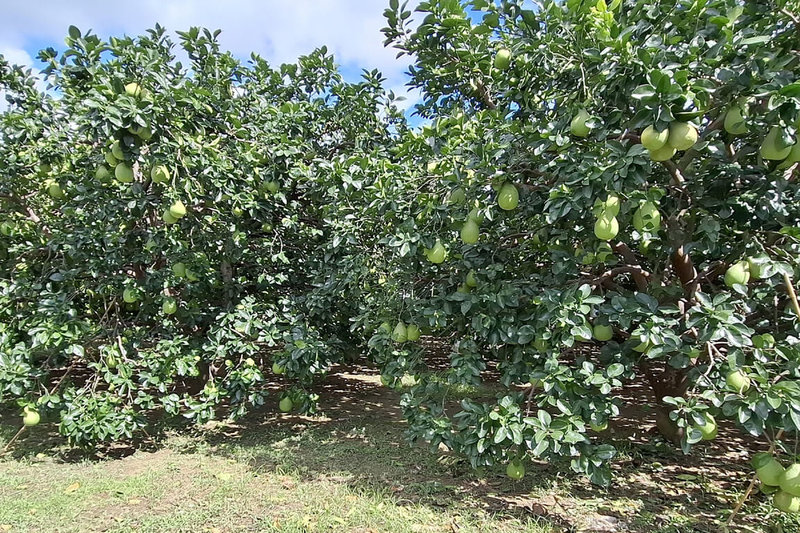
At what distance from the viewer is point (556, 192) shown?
2143 millimetres

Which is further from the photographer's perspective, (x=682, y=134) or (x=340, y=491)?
(x=340, y=491)

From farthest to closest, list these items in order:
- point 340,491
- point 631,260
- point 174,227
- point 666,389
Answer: point 174,227 → point 666,389 → point 340,491 → point 631,260

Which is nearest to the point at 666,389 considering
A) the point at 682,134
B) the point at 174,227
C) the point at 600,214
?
the point at 600,214

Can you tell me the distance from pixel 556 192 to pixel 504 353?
108 cm

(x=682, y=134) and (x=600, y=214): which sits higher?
(x=682, y=134)

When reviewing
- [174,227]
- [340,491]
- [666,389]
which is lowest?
[340,491]

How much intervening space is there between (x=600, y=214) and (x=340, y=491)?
2.22 m

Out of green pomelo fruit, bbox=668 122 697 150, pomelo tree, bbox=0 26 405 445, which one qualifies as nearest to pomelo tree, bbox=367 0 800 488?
green pomelo fruit, bbox=668 122 697 150

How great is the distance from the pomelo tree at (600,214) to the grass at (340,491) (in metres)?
0.40

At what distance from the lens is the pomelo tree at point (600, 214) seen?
6.30ft

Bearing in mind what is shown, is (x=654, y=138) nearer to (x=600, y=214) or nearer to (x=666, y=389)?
(x=600, y=214)

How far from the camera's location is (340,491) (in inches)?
118

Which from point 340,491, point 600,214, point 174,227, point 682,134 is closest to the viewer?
point 682,134

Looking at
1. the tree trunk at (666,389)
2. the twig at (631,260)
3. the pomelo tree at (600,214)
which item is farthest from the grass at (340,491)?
the twig at (631,260)
